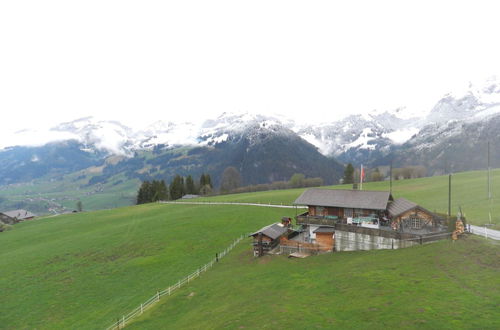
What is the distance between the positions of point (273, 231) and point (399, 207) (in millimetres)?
20659

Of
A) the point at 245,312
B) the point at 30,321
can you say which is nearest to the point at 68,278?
the point at 30,321

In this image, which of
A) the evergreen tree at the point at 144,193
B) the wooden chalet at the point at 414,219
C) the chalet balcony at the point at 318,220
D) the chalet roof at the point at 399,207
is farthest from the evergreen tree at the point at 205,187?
the wooden chalet at the point at 414,219

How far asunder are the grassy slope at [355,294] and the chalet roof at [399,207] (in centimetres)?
863

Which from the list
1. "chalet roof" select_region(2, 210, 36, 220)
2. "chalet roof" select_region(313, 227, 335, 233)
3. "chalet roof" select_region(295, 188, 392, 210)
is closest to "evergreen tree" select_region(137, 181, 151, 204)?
"chalet roof" select_region(2, 210, 36, 220)

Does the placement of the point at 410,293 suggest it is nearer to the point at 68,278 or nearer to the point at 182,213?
the point at 68,278

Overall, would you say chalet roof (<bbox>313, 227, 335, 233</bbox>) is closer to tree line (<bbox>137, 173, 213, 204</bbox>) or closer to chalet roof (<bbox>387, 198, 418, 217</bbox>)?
chalet roof (<bbox>387, 198, 418, 217</bbox>)

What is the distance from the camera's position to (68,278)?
187 feet

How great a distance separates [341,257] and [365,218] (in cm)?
1020

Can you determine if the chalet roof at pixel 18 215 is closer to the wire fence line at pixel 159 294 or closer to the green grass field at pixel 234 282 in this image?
the green grass field at pixel 234 282

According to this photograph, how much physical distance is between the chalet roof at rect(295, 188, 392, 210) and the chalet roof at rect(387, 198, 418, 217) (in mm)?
1385

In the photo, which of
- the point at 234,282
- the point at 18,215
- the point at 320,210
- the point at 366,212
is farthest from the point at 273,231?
the point at 18,215

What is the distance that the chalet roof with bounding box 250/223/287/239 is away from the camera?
53.2 metres

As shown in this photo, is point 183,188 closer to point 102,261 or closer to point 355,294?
point 102,261

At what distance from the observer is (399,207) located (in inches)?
2034
